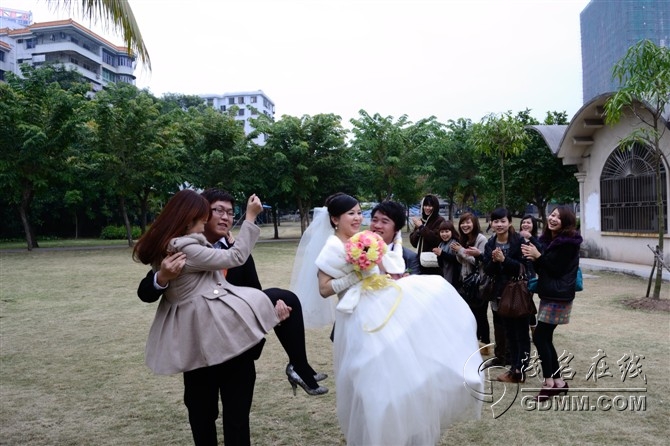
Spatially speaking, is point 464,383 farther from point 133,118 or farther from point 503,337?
point 133,118

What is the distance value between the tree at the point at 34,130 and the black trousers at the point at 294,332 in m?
19.5

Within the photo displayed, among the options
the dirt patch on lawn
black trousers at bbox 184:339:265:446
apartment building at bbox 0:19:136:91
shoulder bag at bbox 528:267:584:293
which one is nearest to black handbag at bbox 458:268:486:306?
shoulder bag at bbox 528:267:584:293

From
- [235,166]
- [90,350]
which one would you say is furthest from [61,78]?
[90,350]

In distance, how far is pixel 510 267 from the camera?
4.95m

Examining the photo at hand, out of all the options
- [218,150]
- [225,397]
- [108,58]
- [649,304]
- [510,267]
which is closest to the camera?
[225,397]

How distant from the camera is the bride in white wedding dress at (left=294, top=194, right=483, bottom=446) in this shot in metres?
2.90

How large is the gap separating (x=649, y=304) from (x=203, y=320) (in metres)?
8.36

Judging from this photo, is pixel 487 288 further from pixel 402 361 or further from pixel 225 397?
pixel 225 397

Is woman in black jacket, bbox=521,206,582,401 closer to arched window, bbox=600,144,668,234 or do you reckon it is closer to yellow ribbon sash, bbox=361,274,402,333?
yellow ribbon sash, bbox=361,274,402,333

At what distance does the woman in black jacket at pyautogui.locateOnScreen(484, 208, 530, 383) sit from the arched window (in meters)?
8.52

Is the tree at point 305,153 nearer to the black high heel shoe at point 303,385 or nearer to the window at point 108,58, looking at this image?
the black high heel shoe at point 303,385

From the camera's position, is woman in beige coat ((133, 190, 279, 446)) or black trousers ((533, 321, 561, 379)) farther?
black trousers ((533, 321, 561, 379))

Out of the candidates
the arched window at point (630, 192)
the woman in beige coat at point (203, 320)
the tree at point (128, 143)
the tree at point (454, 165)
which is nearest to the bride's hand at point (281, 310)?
the woman in beige coat at point (203, 320)

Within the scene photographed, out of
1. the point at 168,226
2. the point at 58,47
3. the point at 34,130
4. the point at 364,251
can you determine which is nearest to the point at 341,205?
the point at 364,251
